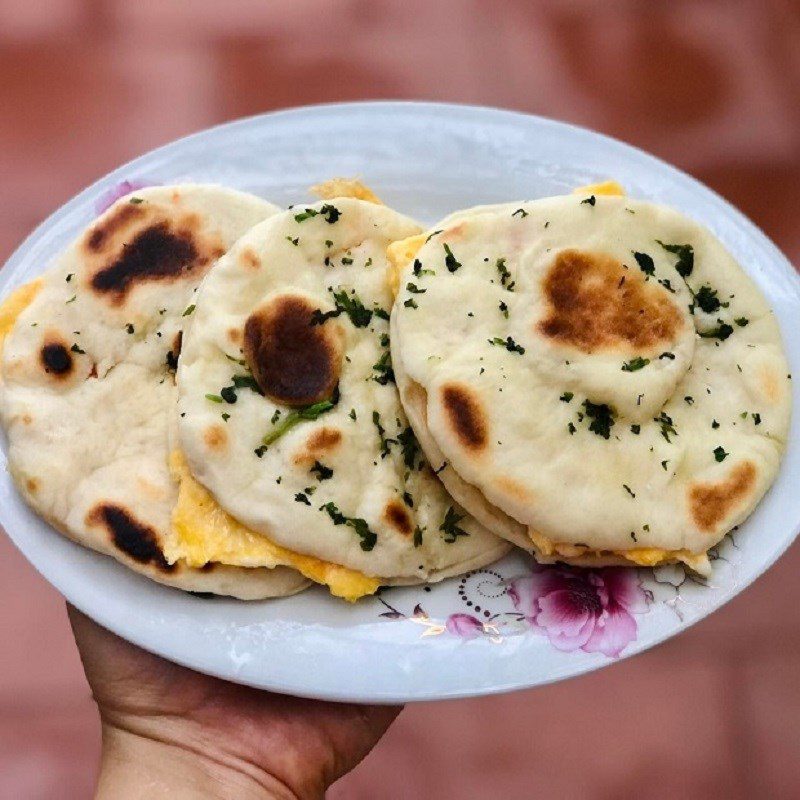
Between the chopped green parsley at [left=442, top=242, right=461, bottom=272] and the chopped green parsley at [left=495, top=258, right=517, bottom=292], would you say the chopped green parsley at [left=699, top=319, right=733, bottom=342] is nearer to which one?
Answer: the chopped green parsley at [left=495, top=258, right=517, bottom=292]

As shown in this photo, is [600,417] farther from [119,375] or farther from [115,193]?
[115,193]

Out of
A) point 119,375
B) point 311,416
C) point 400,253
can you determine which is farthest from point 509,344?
point 119,375

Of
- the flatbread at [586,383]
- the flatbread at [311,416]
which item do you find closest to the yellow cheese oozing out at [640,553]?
the flatbread at [586,383]

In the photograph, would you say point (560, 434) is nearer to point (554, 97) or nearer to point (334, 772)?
point (334, 772)

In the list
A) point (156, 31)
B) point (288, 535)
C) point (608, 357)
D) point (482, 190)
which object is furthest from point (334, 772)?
point (156, 31)

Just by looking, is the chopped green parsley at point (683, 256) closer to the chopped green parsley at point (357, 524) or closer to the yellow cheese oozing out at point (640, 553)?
the yellow cheese oozing out at point (640, 553)

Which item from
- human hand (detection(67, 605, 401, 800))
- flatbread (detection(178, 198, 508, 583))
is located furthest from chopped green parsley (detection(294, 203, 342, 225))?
human hand (detection(67, 605, 401, 800))
